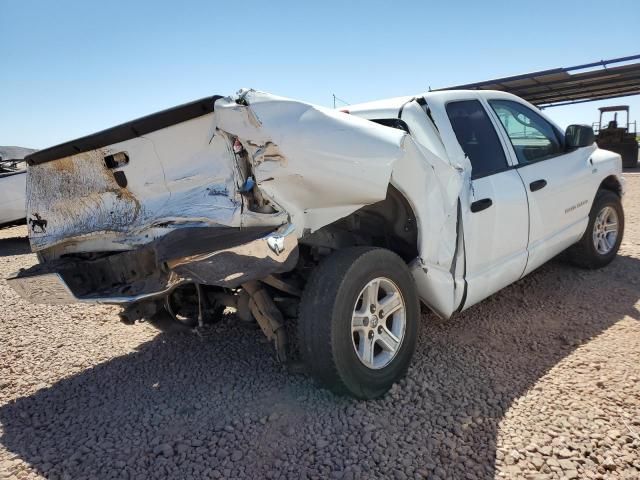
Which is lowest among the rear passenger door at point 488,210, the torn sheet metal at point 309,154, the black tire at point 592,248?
the black tire at point 592,248

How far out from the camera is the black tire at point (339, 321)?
8.11 ft

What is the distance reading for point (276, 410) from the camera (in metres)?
2.69

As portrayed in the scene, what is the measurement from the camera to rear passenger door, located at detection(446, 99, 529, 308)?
321 centimetres

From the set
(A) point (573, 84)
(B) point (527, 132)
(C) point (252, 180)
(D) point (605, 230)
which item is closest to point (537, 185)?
(B) point (527, 132)

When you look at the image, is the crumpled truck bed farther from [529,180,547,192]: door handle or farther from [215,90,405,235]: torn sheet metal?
[529,180,547,192]: door handle

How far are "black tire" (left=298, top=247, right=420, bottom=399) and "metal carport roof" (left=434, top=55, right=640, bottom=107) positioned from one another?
14.4 m

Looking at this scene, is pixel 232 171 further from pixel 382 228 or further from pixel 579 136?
pixel 579 136

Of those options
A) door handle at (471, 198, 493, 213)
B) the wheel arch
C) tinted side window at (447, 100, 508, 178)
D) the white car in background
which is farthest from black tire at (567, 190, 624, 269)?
the white car in background

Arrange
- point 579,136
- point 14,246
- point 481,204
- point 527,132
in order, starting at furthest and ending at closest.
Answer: point 14,246 → point 579,136 → point 527,132 → point 481,204

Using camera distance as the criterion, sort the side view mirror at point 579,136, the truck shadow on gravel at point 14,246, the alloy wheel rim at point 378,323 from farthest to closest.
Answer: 1. the truck shadow on gravel at point 14,246
2. the side view mirror at point 579,136
3. the alloy wheel rim at point 378,323

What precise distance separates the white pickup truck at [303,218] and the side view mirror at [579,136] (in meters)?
0.66

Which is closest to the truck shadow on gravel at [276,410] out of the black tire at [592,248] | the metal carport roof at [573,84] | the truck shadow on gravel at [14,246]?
the black tire at [592,248]

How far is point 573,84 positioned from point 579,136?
47.8 feet

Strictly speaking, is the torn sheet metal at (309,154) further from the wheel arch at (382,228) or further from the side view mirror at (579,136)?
the side view mirror at (579,136)
